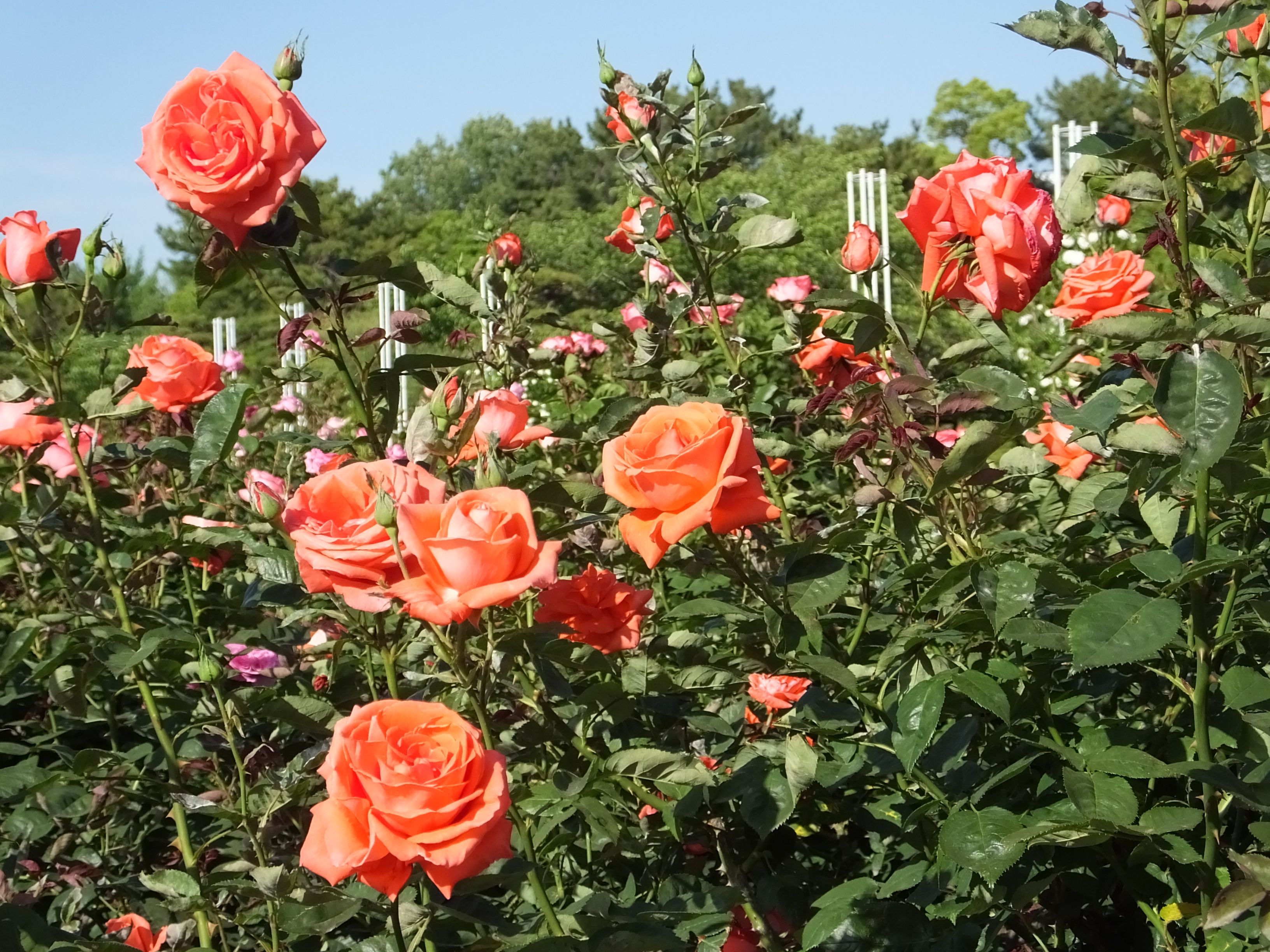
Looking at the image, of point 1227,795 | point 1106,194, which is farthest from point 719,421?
point 1227,795

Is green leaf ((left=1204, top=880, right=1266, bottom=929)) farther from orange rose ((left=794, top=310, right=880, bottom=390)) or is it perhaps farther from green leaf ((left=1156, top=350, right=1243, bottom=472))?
orange rose ((left=794, top=310, right=880, bottom=390))

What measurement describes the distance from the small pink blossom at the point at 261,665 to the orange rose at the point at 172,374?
0.43 meters

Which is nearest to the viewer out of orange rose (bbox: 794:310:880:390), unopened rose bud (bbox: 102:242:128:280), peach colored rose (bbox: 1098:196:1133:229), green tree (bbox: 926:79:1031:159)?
unopened rose bud (bbox: 102:242:128:280)

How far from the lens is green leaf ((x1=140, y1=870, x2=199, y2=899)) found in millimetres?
1395

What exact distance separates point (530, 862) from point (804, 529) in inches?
40.8

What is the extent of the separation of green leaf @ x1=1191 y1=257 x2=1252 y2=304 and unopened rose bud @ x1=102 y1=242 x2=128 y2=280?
4.06 feet

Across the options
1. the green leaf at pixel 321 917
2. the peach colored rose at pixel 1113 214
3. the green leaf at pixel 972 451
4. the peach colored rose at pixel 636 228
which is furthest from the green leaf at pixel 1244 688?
the peach colored rose at pixel 1113 214

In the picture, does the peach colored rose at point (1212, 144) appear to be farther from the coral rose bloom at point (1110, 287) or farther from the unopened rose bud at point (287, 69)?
the unopened rose bud at point (287, 69)

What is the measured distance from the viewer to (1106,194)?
49.8 inches

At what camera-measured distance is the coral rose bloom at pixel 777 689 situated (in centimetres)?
146

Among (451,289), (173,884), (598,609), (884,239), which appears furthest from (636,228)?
(884,239)

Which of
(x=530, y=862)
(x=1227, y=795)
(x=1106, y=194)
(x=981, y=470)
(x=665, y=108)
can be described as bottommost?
(x=1227, y=795)

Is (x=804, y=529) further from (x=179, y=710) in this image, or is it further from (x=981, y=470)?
(x=179, y=710)

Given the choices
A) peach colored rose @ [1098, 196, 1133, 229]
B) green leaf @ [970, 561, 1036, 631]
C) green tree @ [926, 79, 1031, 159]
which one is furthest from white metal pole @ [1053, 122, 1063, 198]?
green tree @ [926, 79, 1031, 159]
